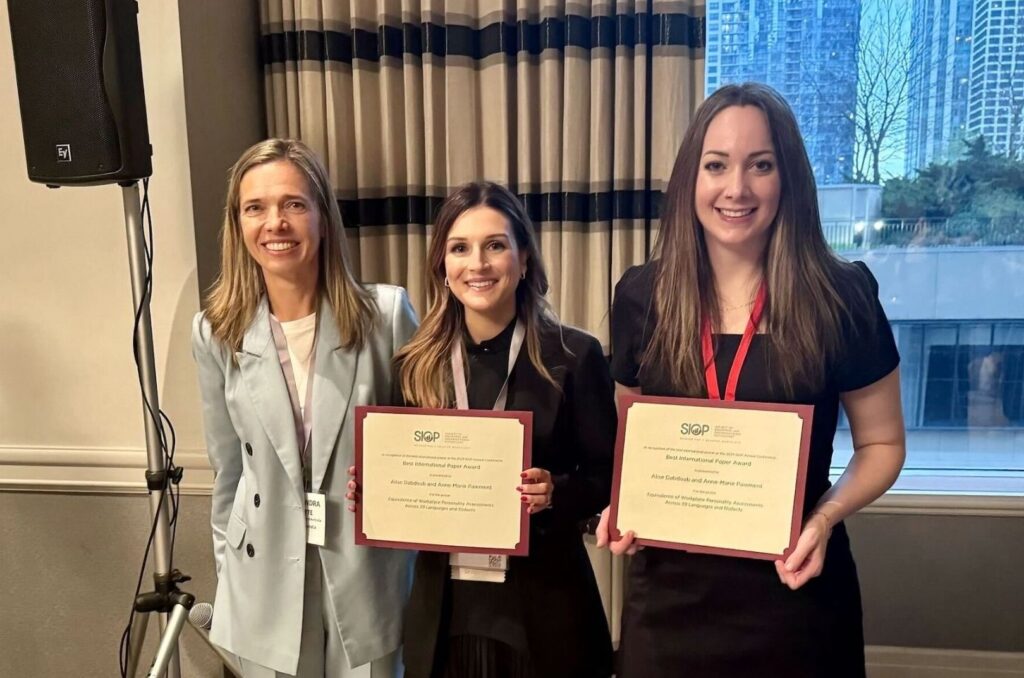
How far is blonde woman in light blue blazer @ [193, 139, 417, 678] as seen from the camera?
141cm

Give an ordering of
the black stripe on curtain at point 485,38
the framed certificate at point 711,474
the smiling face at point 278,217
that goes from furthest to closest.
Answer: the black stripe on curtain at point 485,38, the smiling face at point 278,217, the framed certificate at point 711,474

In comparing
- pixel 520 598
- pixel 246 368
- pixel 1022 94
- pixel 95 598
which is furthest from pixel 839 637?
pixel 95 598

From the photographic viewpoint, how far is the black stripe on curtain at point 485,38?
1979 millimetres

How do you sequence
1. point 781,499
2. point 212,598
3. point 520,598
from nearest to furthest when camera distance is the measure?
point 781,499 < point 520,598 < point 212,598

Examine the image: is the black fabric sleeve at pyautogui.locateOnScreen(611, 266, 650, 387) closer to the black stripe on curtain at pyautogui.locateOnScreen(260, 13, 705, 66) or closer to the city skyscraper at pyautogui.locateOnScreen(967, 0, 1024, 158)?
the black stripe on curtain at pyautogui.locateOnScreen(260, 13, 705, 66)

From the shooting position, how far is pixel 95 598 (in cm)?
226

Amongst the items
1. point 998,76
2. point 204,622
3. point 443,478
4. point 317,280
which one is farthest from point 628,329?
point 998,76

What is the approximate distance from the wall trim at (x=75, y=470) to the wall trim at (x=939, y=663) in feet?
7.25

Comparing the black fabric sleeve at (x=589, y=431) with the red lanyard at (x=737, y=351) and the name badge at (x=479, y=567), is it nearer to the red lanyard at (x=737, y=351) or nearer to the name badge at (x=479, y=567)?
the name badge at (x=479, y=567)

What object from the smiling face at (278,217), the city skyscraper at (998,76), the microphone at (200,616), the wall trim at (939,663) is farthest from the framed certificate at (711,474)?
the city skyscraper at (998,76)

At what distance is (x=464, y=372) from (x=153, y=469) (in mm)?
939

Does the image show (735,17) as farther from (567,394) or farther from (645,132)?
(567,394)

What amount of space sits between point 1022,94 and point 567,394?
1957mm

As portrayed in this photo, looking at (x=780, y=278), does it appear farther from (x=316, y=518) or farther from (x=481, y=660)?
(x=316, y=518)
